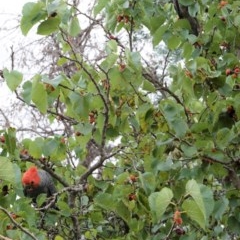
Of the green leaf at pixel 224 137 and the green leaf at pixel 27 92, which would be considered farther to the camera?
the green leaf at pixel 224 137

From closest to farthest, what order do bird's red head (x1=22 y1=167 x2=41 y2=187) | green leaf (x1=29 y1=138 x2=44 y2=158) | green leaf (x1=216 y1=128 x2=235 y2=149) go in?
green leaf (x1=216 y1=128 x2=235 y2=149) → green leaf (x1=29 y1=138 x2=44 y2=158) → bird's red head (x1=22 y1=167 x2=41 y2=187)

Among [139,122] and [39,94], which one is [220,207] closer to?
[139,122]

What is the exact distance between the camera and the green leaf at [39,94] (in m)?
1.53

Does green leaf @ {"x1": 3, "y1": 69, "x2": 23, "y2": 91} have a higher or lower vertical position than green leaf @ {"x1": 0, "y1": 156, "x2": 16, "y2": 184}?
higher

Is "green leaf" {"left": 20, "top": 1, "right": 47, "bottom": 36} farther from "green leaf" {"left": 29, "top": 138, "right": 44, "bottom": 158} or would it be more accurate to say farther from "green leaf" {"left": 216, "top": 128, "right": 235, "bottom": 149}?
"green leaf" {"left": 216, "top": 128, "right": 235, "bottom": 149}

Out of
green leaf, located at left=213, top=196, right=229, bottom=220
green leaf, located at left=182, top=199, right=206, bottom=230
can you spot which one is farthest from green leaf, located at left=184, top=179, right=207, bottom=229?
green leaf, located at left=213, top=196, right=229, bottom=220

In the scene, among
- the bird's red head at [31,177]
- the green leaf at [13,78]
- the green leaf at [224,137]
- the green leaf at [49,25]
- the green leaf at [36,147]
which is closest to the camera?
the green leaf at [13,78]

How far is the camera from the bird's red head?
215 centimetres

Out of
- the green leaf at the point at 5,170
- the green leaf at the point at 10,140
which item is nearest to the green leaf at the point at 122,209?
the green leaf at the point at 10,140

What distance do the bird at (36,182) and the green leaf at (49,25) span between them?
63cm

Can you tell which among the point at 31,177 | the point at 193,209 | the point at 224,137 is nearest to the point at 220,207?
the point at 224,137

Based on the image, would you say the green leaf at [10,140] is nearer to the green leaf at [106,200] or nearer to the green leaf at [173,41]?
the green leaf at [106,200]

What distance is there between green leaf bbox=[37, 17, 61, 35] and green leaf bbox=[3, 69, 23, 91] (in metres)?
0.20

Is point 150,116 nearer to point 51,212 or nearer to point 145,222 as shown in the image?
point 145,222
